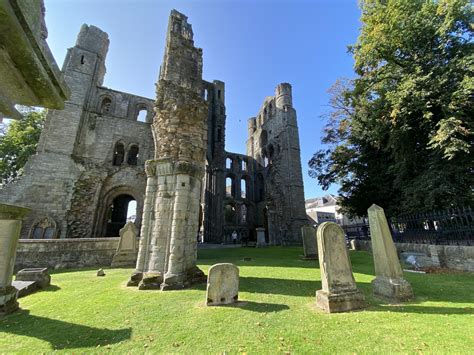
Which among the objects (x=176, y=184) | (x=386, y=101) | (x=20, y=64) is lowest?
(x=20, y=64)

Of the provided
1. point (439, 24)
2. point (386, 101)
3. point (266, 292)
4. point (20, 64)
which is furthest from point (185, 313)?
point (439, 24)

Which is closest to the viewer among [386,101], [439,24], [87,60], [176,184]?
A: [176,184]

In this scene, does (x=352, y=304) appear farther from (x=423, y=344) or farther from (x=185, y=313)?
(x=185, y=313)

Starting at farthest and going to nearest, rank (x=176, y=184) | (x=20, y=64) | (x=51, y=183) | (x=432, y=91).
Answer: (x=51, y=183), (x=432, y=91), (x=176, y=184), (x=20, y=64)

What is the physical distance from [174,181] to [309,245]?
8.03 m

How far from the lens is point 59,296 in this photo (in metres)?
5.29

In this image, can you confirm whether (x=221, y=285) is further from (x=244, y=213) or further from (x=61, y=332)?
(x=244, y=213)

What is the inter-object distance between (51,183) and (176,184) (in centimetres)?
1350

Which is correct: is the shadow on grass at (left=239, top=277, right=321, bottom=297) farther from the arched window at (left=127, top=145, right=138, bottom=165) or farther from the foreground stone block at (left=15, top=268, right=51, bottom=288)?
the arched window at (left=127, top=145, right=138, bottom=165)

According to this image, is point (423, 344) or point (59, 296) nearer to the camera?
point (423, 344)

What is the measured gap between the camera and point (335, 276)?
4340 millimetres

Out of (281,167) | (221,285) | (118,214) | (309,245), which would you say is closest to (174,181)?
(221,285)

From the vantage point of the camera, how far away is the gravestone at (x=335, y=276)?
4.11 m

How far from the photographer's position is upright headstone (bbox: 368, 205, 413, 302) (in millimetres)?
4586
